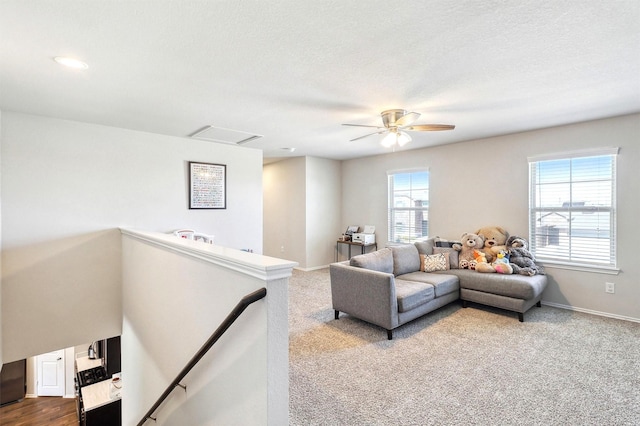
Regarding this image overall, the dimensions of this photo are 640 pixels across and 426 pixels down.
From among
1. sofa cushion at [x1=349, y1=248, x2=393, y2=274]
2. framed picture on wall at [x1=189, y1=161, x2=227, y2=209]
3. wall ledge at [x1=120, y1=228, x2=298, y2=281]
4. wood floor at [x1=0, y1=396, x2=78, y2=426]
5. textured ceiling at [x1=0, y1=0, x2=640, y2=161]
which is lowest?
wood floor at [x1=0, y1=396, x2=78, y2=426]

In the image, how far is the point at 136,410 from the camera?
3.33 metres

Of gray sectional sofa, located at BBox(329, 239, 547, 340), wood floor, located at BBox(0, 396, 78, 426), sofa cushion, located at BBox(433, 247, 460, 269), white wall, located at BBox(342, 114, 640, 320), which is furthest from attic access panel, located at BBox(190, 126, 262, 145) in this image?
wood floor, located at BBox(0, 396, 78, 426)

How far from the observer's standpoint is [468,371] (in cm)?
261

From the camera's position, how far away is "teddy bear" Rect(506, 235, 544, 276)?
13.5 feet

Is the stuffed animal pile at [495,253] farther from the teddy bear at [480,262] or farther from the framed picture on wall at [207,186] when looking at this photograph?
the framed picture on wall at [207,186]

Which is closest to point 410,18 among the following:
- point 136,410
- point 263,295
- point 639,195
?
point 263,295

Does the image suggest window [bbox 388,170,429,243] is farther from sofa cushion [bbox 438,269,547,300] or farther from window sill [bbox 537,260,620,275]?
window sill [bbox 537,260,620,275]

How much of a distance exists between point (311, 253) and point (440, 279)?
3.19 meters

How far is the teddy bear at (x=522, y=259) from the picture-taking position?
410 centimetres

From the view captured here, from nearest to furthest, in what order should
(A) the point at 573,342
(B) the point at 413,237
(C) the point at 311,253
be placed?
1. (A) the point at 573,342
2. (B) the point at 413,237
3. (C) the point at 311,253

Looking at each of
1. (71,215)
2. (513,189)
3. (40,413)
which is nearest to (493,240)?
(513,189)

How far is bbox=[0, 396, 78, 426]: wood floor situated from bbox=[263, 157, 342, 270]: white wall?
16.8 ft

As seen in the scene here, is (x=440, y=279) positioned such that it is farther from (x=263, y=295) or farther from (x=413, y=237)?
(x=263, y=295)

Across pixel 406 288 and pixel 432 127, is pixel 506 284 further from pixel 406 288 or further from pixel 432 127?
pixel 432 127
